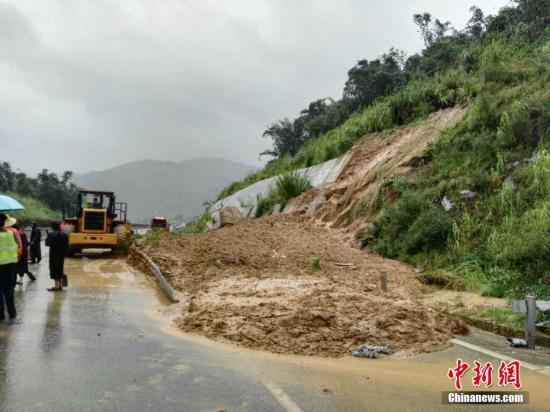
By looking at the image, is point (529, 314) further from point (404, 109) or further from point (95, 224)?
point (95, 224)

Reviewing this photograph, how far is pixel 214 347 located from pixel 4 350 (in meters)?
2.68

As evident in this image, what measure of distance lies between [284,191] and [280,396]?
1831 cm

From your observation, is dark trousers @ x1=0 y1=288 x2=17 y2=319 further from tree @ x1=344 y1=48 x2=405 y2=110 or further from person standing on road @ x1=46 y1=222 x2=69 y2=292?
tree @ x1=344 y1=48 x2=405 y2=110

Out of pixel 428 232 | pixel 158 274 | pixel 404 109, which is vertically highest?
pixel 404 109

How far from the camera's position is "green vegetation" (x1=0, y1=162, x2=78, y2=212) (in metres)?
61.3

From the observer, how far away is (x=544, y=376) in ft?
19.4

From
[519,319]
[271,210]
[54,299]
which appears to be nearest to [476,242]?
[519,319]

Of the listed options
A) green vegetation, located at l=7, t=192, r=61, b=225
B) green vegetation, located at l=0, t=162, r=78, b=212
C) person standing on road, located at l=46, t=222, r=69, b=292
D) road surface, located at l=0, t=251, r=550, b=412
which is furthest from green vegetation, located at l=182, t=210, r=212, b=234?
green vegetation, located at l=0, t=162, r=78, b=212

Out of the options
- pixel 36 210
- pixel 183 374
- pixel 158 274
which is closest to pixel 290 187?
pixel 158 274

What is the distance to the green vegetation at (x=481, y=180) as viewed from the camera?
10703mm

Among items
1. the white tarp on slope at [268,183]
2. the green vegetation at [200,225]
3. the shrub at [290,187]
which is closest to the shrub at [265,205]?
the shrub at [290,187]

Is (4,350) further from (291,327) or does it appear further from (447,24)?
(447,24)

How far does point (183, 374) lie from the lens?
5773 mm

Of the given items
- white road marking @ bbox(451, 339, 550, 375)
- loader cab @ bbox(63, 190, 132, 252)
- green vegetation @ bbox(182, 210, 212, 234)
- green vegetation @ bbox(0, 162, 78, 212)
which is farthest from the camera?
green vegetation @ bbox(0, 162, 78, 212)
